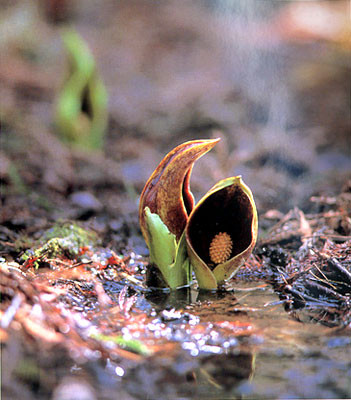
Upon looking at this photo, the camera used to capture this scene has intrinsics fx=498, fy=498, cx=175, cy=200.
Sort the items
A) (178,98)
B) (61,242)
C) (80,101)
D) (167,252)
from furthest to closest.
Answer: (178,98), (80,101), (61,242), (167,252)

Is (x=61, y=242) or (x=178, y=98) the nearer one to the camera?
(x=61, y=242)

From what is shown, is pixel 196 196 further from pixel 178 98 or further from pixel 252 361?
pixel 178 98

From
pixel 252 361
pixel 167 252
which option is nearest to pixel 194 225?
pixel 167 252

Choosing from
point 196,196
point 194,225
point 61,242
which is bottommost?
point 196,196

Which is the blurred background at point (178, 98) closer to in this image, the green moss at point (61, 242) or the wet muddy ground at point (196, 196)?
the wet muddy ground at point (196, 196)

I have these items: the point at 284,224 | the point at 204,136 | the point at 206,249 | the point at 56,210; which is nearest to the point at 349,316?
the point at 206,249

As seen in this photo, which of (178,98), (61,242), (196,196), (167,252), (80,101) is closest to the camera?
(167,252)
